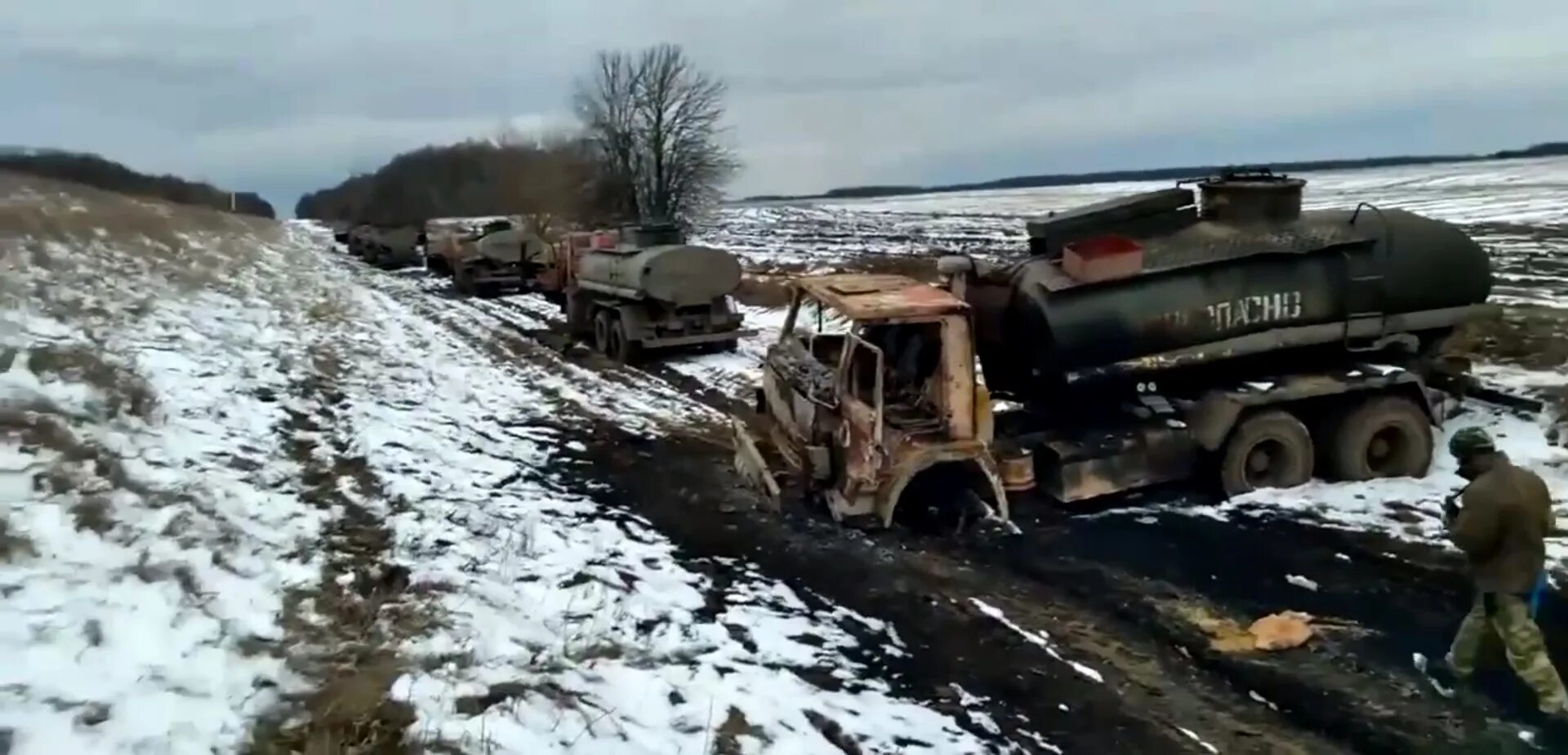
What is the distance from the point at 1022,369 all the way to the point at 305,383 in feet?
27.7

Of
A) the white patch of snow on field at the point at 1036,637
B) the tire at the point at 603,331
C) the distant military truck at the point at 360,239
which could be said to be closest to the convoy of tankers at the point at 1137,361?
the white patch of snow on field at the point at 1036,637

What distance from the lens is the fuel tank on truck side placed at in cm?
961

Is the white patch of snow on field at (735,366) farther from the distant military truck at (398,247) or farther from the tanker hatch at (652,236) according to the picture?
the distant military truck at (398,247)

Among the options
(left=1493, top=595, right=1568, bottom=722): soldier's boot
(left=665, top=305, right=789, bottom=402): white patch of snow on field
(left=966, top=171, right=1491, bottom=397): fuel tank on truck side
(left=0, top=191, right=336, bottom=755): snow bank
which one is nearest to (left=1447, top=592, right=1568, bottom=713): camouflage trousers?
(left=1493, top=595, right=1568, bottom=722): soldier's boot

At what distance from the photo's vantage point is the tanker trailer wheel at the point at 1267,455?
9438 mm

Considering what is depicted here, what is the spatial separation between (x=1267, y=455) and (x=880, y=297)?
3541 mm

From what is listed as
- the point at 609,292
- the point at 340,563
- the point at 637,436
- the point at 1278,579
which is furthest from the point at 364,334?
the point at 1278,579

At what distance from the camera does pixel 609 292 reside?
62.2 feet

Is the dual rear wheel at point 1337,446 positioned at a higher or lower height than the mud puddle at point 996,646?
higher

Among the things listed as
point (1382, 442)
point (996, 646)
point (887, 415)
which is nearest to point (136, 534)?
point (996, 646)

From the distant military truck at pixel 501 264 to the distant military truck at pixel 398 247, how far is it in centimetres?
1249

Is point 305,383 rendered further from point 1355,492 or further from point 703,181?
point 703,181

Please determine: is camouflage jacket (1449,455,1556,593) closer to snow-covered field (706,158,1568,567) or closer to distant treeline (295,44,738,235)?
snow-covered field (706,158,1568,567)

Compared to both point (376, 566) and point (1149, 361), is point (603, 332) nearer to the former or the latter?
point (1149, 361)
